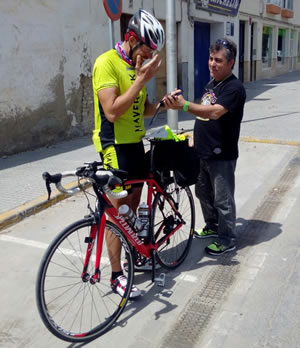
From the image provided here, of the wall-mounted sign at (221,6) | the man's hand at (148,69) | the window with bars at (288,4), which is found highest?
the window with bars at (288,4)

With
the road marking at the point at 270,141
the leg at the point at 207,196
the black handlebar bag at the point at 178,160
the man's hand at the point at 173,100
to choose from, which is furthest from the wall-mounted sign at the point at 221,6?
the man's hand at the point at 173,100

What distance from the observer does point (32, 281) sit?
11.2ft

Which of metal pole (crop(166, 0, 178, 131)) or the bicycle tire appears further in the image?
metal pole (crop(166, 0, 178, 131))

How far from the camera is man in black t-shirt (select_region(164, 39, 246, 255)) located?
3258 mm

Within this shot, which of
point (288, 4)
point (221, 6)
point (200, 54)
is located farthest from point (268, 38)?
point (200, 54)

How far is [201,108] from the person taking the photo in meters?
3.16

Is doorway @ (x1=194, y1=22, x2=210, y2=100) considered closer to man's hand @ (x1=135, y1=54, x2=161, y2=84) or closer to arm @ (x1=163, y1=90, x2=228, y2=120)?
arm @ (x1=163, y1=90, x2=228, y2=120)

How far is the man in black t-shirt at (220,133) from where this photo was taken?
3258 mm

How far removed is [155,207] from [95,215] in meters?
0.71

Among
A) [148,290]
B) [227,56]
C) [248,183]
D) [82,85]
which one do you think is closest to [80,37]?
[82,85]

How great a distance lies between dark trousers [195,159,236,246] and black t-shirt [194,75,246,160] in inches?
3.6

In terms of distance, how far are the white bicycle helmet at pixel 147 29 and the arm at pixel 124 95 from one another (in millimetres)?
139

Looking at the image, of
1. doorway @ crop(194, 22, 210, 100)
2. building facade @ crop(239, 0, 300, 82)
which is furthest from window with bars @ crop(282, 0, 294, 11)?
doorway @ crop(194, 22, 210, 100)

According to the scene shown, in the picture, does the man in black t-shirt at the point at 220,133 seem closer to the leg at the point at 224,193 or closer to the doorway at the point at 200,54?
the leg at the point at 224,193
